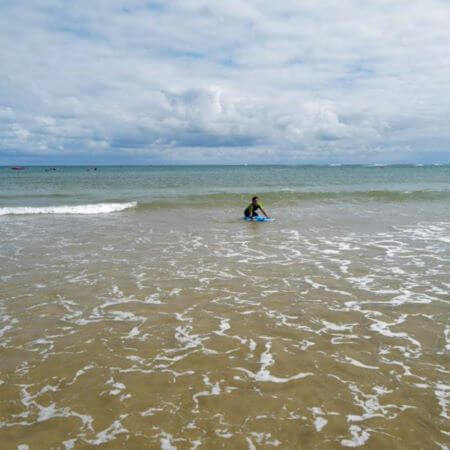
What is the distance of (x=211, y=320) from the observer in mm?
8156

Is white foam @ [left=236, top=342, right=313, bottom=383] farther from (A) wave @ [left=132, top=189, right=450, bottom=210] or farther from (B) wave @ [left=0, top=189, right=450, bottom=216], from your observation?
(A) wave @ [left=132, top=189, right=450, bottom=210]

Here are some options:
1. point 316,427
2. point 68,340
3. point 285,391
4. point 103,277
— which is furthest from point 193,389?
point 103,277

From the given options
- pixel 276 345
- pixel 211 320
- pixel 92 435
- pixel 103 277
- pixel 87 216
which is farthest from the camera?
pixel 87 216

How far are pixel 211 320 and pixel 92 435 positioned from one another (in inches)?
144

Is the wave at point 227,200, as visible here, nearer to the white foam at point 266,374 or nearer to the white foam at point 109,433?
the white foam at point 266,374

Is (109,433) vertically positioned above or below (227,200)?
below

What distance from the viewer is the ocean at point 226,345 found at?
4.89 metres

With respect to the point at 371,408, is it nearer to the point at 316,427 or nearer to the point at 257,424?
the point at 316,427

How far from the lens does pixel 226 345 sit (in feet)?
23.1

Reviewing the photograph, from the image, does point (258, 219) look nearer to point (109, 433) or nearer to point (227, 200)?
point (227, 200)

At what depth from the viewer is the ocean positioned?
4.89 metres

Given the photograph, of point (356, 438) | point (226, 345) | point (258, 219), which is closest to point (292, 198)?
point (258, 219)

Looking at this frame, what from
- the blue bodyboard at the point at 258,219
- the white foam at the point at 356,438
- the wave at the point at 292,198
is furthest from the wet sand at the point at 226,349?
the wave at the point at 292,198

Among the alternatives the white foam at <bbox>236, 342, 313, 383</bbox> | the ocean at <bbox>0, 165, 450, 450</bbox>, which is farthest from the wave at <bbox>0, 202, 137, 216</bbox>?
the white foam at <bbox>236, 342, 313, 383</bbox>
